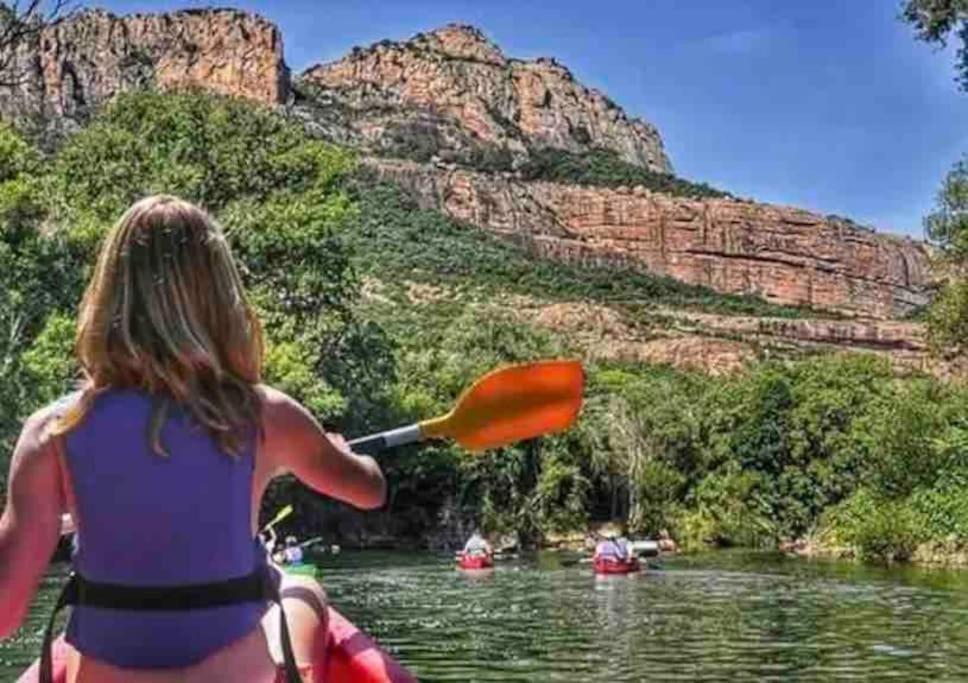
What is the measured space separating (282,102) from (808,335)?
6527cm

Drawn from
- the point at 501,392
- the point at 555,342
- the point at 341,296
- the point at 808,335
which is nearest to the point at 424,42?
the point at 808,335

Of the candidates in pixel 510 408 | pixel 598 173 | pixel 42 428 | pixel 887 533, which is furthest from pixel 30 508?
pixel 598 173

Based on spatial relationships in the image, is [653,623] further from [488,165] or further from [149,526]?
[488,165]

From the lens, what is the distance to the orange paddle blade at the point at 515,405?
11.7 ft

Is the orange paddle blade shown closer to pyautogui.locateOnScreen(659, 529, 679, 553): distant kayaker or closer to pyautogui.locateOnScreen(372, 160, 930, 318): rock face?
pyautogui.locateOnScreen(659, 529, 679, 553): distant kayaker

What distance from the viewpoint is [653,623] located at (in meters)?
18.5

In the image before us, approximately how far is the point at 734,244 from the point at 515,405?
542 feet

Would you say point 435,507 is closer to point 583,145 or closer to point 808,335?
point 808,335

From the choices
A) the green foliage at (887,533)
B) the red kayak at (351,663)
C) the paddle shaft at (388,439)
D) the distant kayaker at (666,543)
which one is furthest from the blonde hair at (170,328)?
the distant kayaker at (666,543)

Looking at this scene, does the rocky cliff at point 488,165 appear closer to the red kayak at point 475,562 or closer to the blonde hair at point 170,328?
the red kayak at point 475,562

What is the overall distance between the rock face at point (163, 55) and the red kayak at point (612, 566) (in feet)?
395

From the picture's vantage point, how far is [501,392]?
3613mm

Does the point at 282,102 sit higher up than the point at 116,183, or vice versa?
the point at 282,102

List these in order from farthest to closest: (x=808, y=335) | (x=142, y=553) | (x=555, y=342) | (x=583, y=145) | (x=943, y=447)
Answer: (x=583, y=145) → (x=808, y=335) → (x=555, y=342) → (x=943, y=447) → (x=142, y=553)
